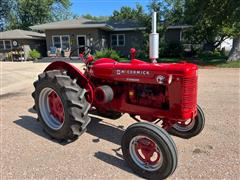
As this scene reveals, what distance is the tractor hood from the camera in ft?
9.77

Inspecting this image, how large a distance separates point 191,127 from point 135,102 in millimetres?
1085

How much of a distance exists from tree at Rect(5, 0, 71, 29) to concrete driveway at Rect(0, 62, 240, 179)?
3651 cm

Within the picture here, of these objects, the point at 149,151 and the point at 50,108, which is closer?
the point at 149,151

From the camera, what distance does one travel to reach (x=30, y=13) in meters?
37.8

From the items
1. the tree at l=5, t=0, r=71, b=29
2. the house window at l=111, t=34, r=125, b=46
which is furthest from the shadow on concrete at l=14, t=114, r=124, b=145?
the tree at l=5, t=0, r=71, b=29

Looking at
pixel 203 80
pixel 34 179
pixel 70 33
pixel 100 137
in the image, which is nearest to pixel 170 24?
pixel 70 33

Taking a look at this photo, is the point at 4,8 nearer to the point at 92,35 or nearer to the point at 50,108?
the point at 92,35

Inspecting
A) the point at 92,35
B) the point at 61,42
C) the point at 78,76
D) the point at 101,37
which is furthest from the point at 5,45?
the point at 78,76

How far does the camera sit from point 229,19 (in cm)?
1348

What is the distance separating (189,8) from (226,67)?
496 cm

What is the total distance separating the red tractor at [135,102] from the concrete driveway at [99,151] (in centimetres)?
24

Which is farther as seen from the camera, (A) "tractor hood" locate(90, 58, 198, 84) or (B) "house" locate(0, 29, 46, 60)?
(B) "house" locate(0, 29, 46, 60)

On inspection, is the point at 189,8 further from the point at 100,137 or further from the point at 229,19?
the point at 100,137

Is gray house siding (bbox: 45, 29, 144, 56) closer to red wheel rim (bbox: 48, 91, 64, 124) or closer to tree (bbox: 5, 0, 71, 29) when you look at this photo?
red wheel rim (bbox: 48, 91, 64, 124)
